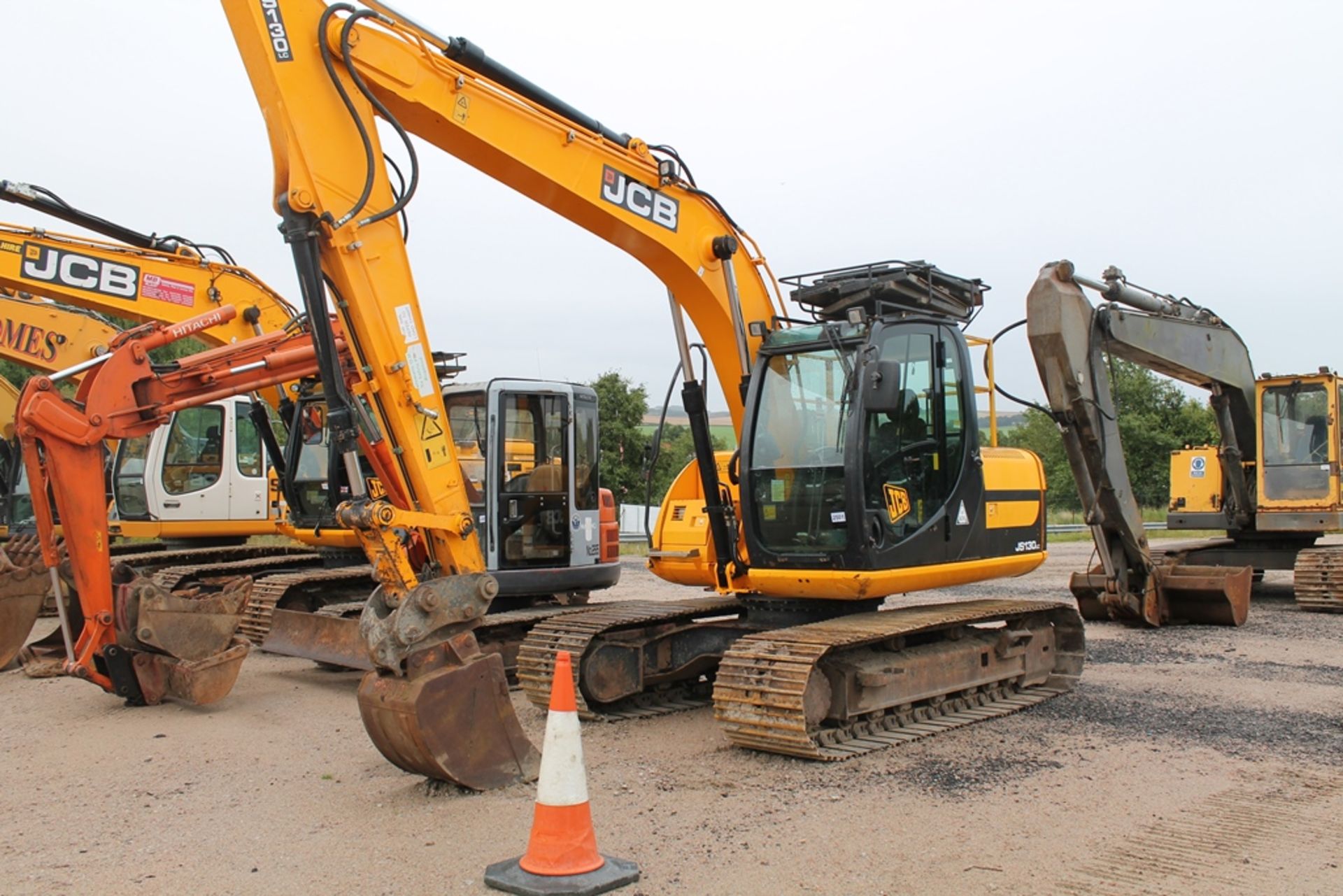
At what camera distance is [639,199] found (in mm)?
7496

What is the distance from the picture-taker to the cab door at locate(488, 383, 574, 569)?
9461mm

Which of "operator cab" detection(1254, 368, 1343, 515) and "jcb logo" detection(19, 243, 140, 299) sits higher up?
"jcb logo" detection(19, 243, 140, 299)

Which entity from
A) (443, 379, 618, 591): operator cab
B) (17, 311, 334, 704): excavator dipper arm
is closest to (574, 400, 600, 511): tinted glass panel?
(443, 379, 618, 591): operator cab

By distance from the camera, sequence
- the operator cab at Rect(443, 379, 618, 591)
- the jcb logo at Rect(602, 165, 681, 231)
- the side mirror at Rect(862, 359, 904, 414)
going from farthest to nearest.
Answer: the operator cab at Rect(443, 379, 618, 591), the jcb logo at Rect(602, 165, 681, 231), the side mirror at Rect(862, 359, 904, 414)

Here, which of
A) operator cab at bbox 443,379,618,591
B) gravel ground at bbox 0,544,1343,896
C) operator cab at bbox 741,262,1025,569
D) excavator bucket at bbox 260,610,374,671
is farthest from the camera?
operator cab at bbox 443,379,618,591

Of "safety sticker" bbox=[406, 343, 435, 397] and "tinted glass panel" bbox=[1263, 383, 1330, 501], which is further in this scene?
"tinted glass panel" bbox=[1263, 383, 1330, 501]

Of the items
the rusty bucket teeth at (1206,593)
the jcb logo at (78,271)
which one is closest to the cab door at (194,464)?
the jcb logo at (78,271)

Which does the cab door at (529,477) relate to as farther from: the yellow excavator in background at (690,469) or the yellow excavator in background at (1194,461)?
the yellow excavator in background at (1194,461)

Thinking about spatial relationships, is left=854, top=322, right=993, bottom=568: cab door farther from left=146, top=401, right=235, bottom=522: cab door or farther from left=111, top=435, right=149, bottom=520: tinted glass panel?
left=111, top=435, right=149, bottom=520: tinted glass panel

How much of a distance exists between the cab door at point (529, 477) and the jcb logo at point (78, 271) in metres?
4.69

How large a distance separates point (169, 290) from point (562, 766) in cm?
918

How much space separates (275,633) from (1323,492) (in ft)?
36.5

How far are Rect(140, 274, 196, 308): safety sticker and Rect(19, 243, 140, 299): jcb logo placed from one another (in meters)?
0.10

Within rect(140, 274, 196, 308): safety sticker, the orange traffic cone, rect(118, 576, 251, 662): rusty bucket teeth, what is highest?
rect(140, 274, 196, 308): safety sticker
